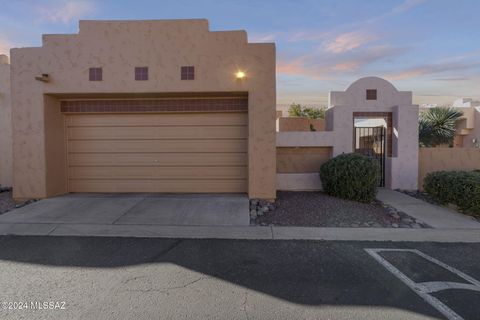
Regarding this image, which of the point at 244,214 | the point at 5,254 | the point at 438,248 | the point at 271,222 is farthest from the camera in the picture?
the point at 244,214

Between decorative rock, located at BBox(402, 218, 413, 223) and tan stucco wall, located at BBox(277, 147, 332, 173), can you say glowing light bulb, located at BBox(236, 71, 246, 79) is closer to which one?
tan stucco wall, located at BBox(277, 147, 332, 173)

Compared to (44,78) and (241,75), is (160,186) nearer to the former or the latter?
(241,75)

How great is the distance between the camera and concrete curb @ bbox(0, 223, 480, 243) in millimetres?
5911

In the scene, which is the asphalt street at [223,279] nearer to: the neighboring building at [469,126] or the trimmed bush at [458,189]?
the trimmed bush at [458,189]

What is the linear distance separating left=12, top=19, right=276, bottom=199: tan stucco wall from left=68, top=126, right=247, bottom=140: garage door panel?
105 centimetres

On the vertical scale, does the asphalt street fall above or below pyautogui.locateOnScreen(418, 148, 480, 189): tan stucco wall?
below

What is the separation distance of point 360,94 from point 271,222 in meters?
6.41

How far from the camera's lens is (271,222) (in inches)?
272

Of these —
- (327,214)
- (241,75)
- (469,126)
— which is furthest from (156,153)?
(469,126)

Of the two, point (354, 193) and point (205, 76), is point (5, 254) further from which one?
point (354, 193)

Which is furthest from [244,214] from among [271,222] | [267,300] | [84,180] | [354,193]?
[84,180]

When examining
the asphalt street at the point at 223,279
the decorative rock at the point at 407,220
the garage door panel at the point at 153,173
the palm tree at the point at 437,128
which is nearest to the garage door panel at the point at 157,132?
the garage door panel at the point at 153,173

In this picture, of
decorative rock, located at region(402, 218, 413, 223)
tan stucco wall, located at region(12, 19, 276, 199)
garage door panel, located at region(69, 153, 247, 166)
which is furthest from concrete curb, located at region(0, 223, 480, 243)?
garage door panel, located at region(69, 153, 247, 166)

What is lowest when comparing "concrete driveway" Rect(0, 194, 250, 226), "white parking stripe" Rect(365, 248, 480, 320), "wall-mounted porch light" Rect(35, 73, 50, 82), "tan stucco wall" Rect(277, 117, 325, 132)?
"white parking stripe" Rect(365, 248, 480, 320)
